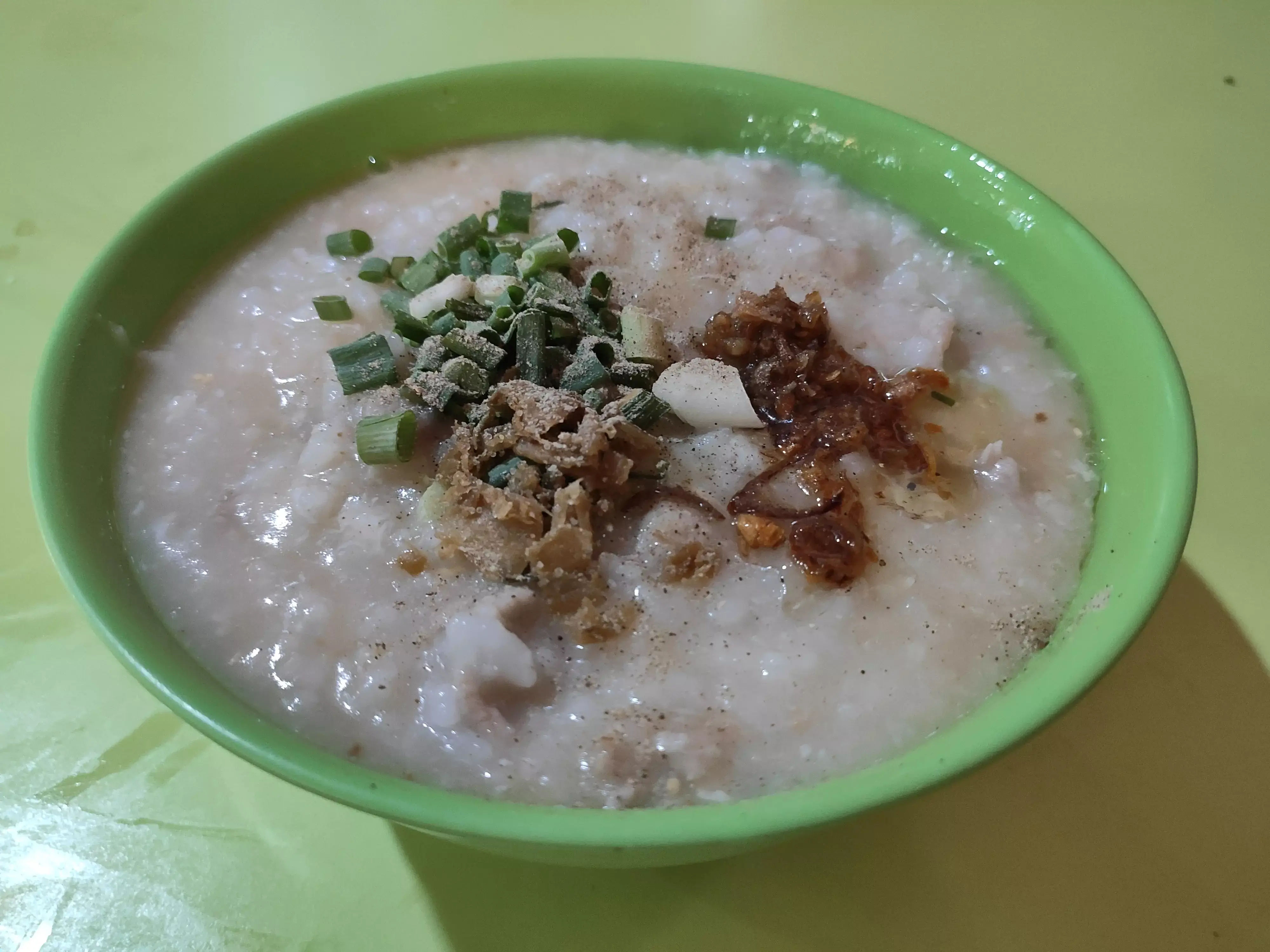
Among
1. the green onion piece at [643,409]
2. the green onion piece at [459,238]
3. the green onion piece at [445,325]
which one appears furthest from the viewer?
the green onion piece at [459,238]

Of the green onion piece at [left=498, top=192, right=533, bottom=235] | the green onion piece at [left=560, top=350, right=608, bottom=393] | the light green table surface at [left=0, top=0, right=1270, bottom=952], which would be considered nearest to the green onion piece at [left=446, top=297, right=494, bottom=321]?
the green onion piece at [left=560, top=350, right=608, bottom=393]

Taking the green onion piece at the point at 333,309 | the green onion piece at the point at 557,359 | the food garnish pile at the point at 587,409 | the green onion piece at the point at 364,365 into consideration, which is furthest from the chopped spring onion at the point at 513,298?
the green onion piece at the point at 333,309

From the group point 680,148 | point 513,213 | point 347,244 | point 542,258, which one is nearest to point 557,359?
point 542,258

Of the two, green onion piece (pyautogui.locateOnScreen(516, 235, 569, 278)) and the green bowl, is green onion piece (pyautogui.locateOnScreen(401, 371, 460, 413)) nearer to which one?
green onion piece (pyautogui.locateOnScreen(516, 235, 569, 278))

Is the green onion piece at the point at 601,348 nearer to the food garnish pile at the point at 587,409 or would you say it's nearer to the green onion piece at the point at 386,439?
the food garnish pile at the point at 587,409

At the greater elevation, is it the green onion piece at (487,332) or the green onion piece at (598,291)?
the green onion piece at (598,291)

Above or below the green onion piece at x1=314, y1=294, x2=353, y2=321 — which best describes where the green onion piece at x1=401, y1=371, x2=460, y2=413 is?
below
